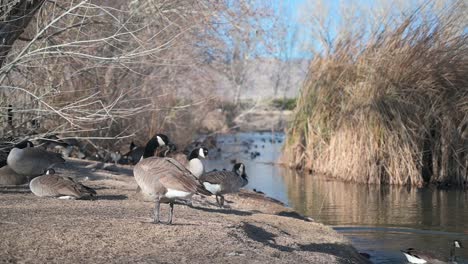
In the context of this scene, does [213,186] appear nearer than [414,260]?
No

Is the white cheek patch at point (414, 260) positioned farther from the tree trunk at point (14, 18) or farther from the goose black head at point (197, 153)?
the tree trunk at point (14, 18)

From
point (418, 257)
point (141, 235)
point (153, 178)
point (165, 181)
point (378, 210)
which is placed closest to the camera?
point (141, 235)

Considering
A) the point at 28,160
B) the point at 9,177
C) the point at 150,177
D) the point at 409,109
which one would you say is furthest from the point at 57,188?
the point at 409,109

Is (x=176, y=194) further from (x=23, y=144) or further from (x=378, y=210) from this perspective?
(x=378, y=210)

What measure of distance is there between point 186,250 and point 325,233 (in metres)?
4.18

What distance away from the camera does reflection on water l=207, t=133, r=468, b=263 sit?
12.2 meters

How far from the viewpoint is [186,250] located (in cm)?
733

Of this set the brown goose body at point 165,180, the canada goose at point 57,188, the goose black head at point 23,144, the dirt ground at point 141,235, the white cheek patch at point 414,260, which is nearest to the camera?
the dirt ground at point 141,235

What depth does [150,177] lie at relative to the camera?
876cm

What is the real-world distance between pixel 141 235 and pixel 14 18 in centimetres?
636

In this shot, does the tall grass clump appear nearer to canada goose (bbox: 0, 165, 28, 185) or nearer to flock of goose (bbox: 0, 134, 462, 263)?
flock of goose (bbox: 0, 134, 462, 263)

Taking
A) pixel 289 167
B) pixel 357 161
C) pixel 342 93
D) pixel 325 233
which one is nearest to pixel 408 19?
pixel 342 93

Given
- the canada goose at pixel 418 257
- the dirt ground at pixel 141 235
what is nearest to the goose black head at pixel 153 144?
the dirt ground at pixel 141 235

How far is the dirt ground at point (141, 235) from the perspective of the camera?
6930mm
